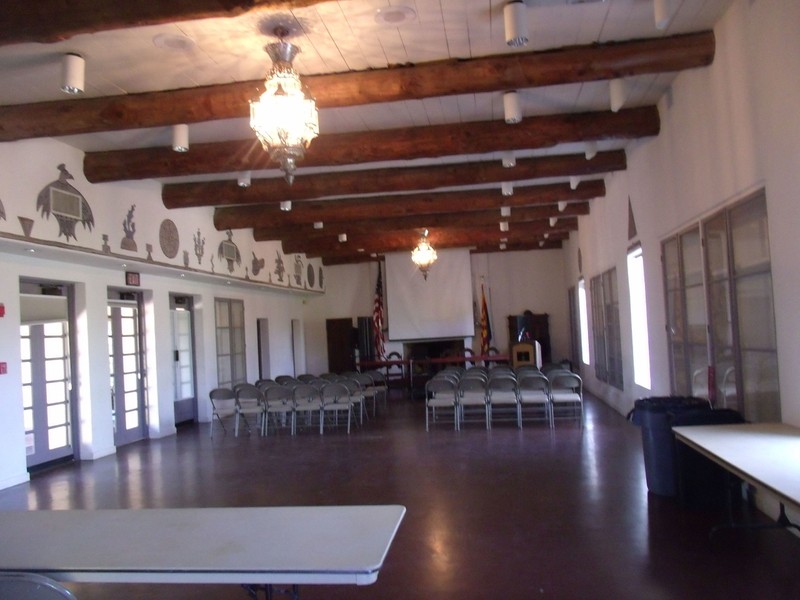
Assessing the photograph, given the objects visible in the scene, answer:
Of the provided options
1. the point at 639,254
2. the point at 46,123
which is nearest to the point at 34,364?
the point at 46,123

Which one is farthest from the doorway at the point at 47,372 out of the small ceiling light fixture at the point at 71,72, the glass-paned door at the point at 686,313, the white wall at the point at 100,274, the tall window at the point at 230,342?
the glass-paned door at the point at 686,313

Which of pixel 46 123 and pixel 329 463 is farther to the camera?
pixel 329 463

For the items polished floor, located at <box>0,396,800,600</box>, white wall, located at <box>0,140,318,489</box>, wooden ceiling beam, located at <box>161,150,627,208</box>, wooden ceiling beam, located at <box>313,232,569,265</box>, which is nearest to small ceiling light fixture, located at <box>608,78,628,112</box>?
wooden ceiling beam, located at <box>161,150,627,208</box>

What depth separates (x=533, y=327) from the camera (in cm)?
1641

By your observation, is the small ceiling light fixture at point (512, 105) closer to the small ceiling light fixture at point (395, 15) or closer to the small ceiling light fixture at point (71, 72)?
the small ceiling light fixture at point (395, 15)

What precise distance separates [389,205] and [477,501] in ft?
20.3

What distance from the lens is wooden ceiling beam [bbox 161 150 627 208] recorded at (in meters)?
→ 8.52

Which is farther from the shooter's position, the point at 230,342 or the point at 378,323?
the point at 378,323

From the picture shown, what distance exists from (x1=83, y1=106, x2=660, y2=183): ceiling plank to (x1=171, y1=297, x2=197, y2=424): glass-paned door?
3.85 meters

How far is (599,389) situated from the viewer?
1204cm

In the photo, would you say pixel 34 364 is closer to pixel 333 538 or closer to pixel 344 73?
pixel 344 73

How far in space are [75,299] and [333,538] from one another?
6.92 meters

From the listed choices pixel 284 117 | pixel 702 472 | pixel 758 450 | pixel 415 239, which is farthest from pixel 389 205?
pixel 758 450

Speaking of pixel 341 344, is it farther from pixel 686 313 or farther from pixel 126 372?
pixel 686 313
